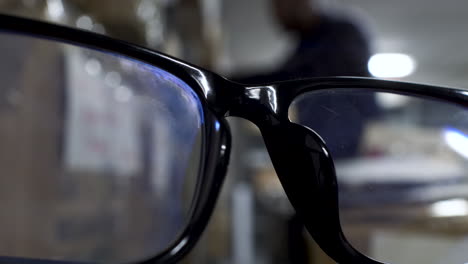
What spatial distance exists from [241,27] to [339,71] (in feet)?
7.15

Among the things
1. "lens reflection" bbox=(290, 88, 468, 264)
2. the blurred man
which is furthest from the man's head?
"lens reflection" bbox=(290, 88, 468, 264)

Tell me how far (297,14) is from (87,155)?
15.1 inches

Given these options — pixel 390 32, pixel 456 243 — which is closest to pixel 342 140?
pixel 456 243

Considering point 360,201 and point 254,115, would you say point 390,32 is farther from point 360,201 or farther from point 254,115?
point 254,115

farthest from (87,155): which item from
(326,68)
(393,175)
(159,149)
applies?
(393,175)

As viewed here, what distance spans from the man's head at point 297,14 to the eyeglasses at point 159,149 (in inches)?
8.2

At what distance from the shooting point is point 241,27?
2.39 m

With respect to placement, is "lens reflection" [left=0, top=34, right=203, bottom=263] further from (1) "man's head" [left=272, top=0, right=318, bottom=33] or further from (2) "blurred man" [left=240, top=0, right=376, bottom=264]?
(1) "man's head" [left=272, top=0, right=318, bottom=33]

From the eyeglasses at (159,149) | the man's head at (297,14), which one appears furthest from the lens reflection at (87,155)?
the man's head at (297,14)

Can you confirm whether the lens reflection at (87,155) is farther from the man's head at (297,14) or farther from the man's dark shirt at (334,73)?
the man's head at (297,14)

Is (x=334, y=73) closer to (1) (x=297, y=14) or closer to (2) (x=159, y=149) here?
(2) (x=159, y=149)

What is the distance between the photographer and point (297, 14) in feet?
1.95

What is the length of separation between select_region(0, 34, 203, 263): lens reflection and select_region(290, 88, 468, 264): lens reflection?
66 mm

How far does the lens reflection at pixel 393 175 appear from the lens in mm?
174
